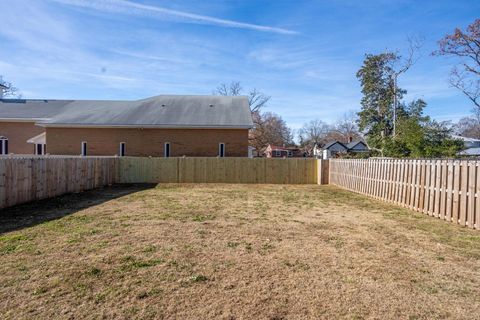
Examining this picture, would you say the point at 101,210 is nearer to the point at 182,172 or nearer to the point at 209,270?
the point at 209,270

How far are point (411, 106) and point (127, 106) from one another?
29187 mm

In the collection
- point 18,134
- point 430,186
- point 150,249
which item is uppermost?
point 18,134

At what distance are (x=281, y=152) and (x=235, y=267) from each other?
6188 centimetres

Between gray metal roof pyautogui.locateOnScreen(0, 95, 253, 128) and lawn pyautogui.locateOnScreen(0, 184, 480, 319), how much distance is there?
1618 centimetres

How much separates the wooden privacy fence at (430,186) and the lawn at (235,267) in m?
0.52

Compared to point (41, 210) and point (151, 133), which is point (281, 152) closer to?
point (151, 133)

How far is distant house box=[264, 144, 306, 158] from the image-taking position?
6378 centimetres

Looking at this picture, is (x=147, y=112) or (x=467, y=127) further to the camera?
(x=467, y=127)

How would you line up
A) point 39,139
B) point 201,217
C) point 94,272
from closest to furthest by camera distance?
point 94,272, point 201,217, point 39,139

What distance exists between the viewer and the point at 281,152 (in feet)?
215

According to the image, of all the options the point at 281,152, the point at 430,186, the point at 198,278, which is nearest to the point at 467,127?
the point at 281,152

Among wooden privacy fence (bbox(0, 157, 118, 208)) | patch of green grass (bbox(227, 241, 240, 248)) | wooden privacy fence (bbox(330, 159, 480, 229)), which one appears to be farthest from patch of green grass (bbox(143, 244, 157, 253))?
wooden privacy fence (bbox(330, 159, 480, 229))

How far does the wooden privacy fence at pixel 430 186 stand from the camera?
697cm

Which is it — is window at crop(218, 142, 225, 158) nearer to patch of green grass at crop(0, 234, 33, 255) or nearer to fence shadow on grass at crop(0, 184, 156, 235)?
fence shadow on grass at crop(0, 184, 156, 235)
